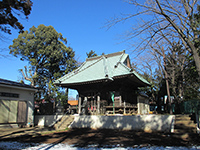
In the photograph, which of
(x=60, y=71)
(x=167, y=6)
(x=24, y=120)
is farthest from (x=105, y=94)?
(x=60, y=71)

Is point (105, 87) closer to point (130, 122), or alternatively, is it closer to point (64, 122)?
point (64, 122)

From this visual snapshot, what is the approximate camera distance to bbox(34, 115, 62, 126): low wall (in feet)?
48.5

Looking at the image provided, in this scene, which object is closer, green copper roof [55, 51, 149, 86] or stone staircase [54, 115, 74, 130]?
stone staircase [54, 115, 74, 130]

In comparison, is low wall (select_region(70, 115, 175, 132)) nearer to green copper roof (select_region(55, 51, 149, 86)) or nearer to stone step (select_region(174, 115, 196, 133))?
stone step (select_region(174, 115, 196, 133))

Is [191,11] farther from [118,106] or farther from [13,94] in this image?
[13,94]

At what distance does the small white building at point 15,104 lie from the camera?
40.7ft

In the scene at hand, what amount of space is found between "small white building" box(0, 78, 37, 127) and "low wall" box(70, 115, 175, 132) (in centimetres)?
436

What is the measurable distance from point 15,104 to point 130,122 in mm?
9187

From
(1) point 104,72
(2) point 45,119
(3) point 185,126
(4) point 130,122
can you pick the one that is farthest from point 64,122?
(3) point 185,126

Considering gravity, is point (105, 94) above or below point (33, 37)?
below

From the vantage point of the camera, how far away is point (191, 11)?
8.21 m

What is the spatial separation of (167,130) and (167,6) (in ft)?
21.4

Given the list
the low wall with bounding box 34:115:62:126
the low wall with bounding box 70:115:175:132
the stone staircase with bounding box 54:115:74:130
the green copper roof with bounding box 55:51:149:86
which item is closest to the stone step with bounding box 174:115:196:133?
the low wall with bounding box 70:115:175:132

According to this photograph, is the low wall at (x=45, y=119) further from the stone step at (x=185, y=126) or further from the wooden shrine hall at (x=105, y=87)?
the stone step at (x=185, y=126)
